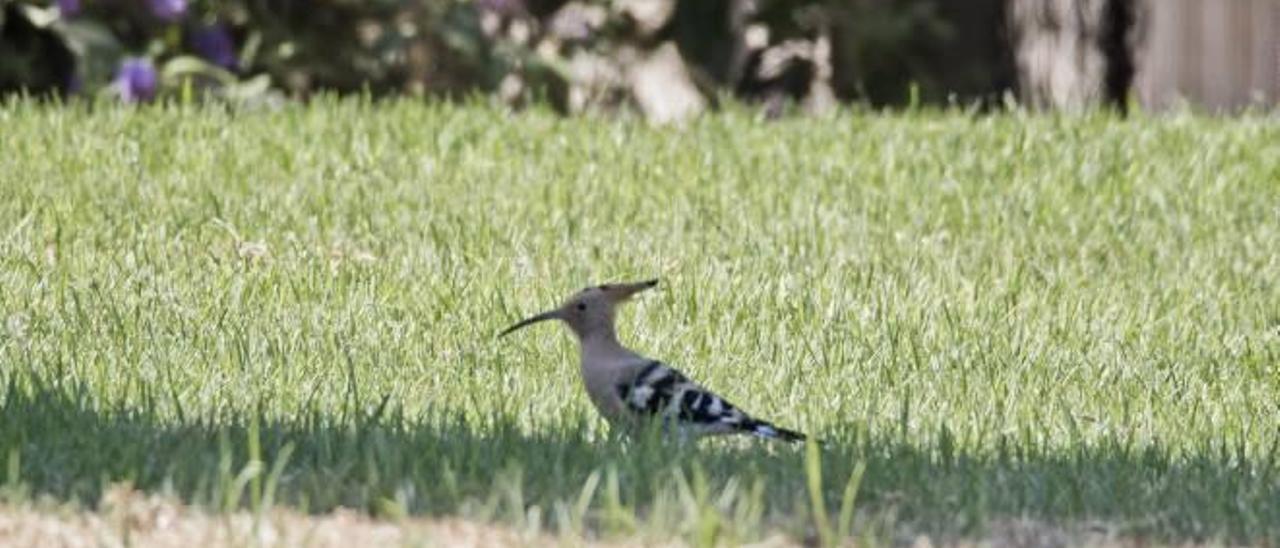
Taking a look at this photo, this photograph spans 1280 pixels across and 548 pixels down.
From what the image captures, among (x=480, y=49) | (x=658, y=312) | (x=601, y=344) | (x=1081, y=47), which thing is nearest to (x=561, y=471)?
(x=601, y=344)

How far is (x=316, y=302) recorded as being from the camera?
9.20 m

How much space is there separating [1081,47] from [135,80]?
4.72 m

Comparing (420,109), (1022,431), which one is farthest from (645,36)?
(1022,431)

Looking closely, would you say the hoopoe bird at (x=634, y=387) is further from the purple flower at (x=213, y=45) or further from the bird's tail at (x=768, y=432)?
the purple flower at (x=213, y=45)

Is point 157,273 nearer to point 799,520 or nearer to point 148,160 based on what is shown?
point 148,160

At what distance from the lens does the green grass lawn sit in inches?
256

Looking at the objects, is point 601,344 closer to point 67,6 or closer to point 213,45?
point 67,6

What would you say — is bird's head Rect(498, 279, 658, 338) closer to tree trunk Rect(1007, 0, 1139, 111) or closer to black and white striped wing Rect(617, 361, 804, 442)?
black and white striped wing Rect(617, 361, 804, 442)

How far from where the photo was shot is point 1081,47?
51.1 feet

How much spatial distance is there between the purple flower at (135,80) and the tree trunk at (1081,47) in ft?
14.4

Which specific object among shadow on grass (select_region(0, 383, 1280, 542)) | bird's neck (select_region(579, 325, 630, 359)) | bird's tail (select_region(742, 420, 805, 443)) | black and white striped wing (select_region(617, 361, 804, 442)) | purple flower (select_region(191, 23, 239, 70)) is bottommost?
shadow on grass (select_region(0, 383, 1280, 542))

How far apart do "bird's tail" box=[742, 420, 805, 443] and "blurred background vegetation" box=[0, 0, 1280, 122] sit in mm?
5940

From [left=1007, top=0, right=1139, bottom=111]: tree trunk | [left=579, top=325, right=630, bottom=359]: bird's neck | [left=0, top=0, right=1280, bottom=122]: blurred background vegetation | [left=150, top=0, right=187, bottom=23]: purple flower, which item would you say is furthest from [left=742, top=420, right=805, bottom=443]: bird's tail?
[left=1007, top=0, right=1139, bottom=111]: tree trunk

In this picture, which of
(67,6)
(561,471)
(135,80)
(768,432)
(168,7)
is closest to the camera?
(561,471)
